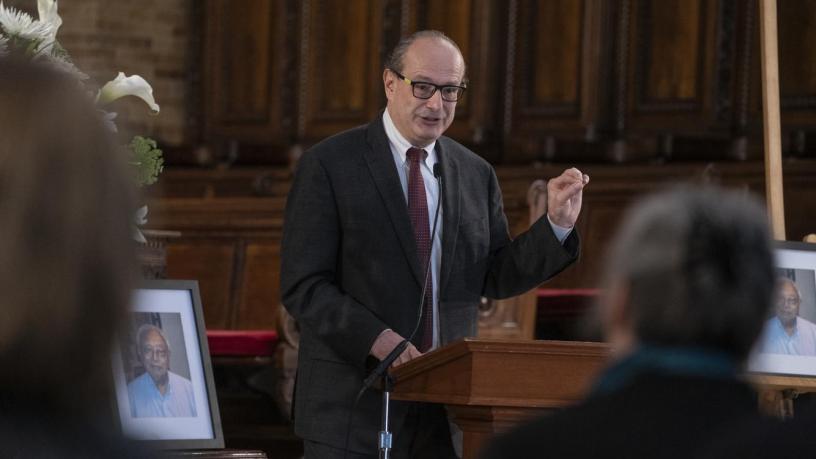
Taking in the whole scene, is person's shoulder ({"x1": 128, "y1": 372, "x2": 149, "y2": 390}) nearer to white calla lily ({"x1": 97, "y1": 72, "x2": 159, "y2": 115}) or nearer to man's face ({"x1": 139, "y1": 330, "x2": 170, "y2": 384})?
man's face ({"x1": 139, "y1": 330, "x2": 170, "y2": 384})

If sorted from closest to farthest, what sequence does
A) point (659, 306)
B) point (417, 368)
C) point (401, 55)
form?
point (659, 306)
point (417, 368)
point (401, 55)

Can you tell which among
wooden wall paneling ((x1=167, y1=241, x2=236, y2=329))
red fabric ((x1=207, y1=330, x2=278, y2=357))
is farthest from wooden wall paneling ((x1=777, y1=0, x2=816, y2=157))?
wooden wall paneling ((x1=167, y1=241, x2=236, y2=329))

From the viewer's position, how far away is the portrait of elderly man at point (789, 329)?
3.70m

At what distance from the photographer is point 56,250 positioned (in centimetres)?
120

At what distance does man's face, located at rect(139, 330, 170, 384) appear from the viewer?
329 cm

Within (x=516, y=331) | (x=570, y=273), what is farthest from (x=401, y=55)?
(x=570, y=273)

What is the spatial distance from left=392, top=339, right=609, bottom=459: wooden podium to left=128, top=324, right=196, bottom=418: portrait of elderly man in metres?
0.52

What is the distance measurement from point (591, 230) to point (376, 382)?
372 cm

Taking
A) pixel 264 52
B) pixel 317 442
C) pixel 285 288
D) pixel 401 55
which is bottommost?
pixel 317 442

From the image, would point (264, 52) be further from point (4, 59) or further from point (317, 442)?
point (4, 59)

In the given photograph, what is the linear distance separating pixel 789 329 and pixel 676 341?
2.41 metres

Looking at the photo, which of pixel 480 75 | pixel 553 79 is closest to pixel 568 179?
pixel 553 79

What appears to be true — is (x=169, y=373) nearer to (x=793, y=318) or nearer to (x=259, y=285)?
(x=793, y=318)

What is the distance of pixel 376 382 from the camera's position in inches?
144
